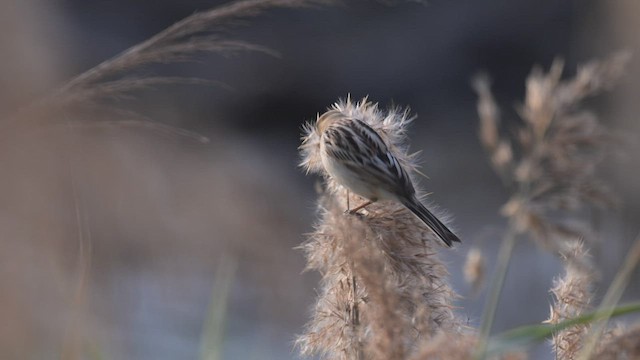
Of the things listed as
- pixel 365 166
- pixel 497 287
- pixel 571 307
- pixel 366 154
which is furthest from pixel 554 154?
pixel 366 154

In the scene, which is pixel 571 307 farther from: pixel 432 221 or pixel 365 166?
pixel 365 166

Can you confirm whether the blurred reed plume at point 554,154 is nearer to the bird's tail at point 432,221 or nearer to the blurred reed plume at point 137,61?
the blurred reed plume at point 137,61

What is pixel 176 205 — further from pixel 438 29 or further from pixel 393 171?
pixel 393 171

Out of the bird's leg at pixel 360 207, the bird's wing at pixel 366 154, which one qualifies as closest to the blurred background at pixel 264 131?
the bird's wing at pixel 366 154

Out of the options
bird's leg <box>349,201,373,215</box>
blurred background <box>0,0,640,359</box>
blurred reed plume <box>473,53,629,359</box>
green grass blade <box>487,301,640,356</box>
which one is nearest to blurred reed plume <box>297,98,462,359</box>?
bird's leg <box>349,201,373,215</box>

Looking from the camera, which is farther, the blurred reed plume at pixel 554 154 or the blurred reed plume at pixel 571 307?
the blurred reed plume at pixel 571 307

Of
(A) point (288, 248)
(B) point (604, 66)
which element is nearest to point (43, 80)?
(A) point (288, 248)

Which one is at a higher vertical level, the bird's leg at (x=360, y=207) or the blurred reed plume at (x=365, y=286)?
the bird's leg at (x=360, y=207)
